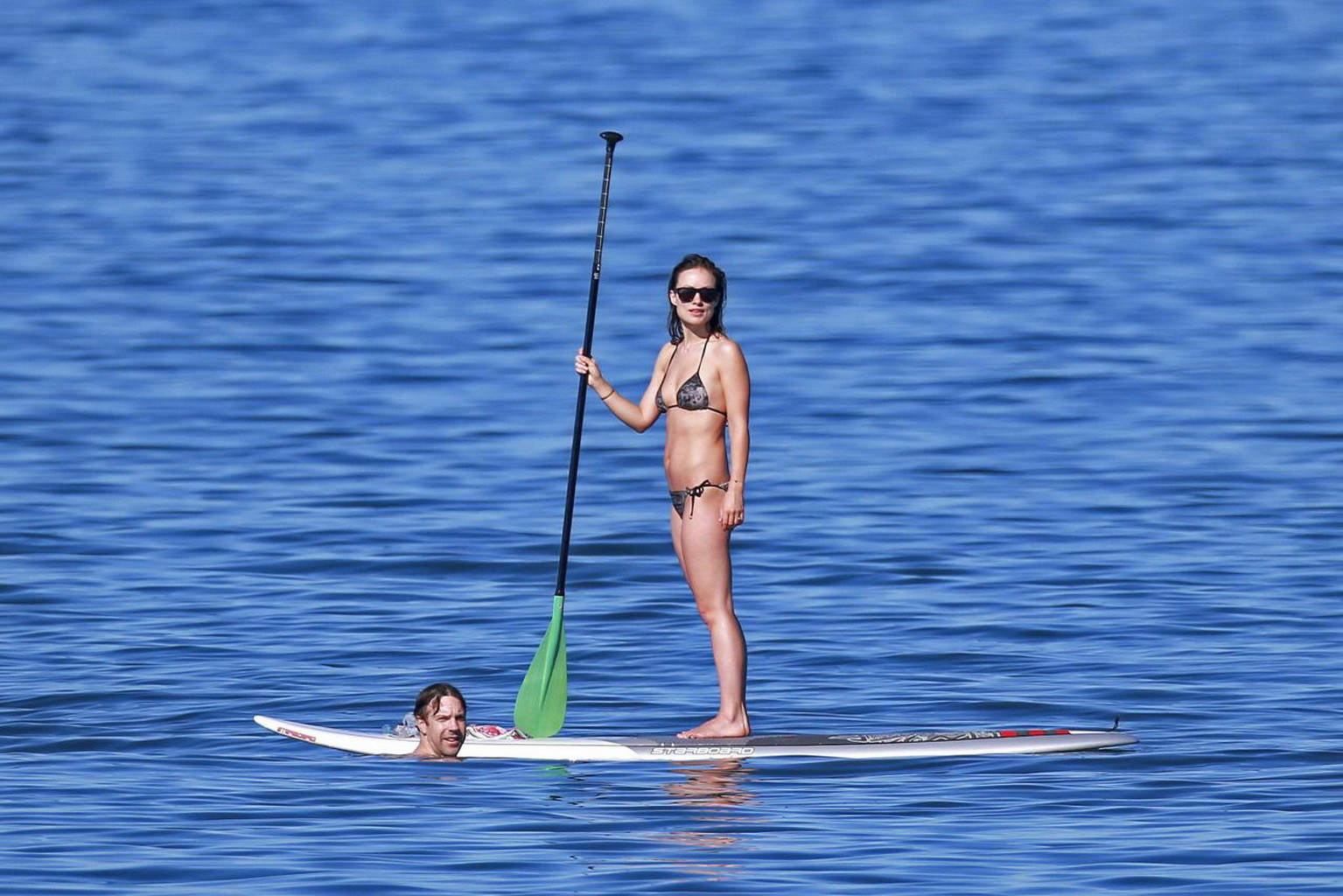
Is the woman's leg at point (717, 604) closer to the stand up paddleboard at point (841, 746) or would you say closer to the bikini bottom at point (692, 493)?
the bikini bottom at point (692, 493)

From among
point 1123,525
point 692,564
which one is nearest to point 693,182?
point 1123,525

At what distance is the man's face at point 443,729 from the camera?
11.1m

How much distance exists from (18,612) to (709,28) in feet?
126

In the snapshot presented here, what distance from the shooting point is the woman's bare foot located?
36.7 ft

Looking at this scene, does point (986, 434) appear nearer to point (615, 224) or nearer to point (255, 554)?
point (255, 554)

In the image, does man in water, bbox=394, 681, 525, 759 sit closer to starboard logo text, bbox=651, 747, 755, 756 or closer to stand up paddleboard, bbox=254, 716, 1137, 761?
stand up paddleboard, bbox=254, 716, 1137, 761

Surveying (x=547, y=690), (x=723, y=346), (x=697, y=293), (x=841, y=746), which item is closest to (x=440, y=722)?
(x=547, y=690)

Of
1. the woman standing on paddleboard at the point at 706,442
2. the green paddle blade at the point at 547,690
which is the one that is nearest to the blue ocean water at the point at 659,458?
the green paddle blade at the point at 547,690

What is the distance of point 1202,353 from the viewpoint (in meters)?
24.7

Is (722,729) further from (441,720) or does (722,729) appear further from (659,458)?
(659,458)

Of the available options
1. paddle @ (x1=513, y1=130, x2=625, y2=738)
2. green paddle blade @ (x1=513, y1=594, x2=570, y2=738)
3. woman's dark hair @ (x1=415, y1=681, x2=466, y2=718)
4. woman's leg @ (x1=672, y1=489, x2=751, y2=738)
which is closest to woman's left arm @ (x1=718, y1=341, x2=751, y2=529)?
woman's leg @ (x1=672, y1=489, x2=751, y2=738)

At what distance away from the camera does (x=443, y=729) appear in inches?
437

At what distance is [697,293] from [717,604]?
55.1 inches

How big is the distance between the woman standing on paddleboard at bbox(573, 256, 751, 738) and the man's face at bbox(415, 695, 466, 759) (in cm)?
100
